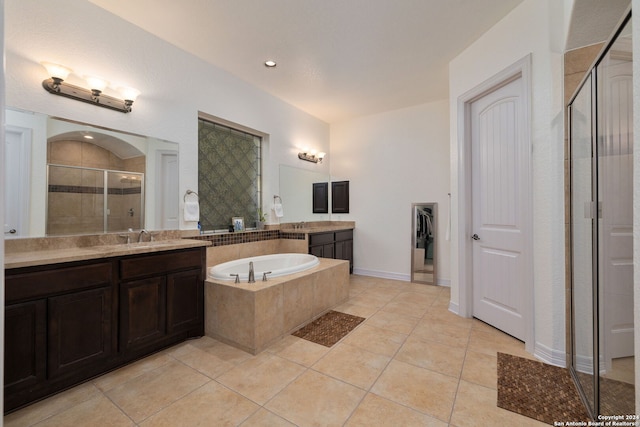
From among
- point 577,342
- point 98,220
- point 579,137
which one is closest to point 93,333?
point 98,220

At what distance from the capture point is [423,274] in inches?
167

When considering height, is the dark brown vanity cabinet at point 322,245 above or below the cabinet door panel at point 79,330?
above

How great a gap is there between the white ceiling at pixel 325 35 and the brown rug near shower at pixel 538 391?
9.29ft

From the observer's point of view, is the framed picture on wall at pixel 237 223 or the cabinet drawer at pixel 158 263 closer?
the cabinet drawer at pixel 158 263

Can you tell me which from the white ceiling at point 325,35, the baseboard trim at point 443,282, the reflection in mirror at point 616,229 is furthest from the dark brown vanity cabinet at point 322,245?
the reflection in mirror at point 616,229

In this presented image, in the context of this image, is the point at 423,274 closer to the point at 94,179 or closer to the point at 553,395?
the point at 553,395

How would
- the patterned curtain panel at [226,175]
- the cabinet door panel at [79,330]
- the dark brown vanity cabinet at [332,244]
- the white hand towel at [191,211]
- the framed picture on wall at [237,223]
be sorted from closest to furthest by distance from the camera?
the cabinet door panel at [79,330]
the white hand towel at [191,211]
the patterned curtain panel at [226,175]
the framed picture on wall at [237,223]
the dark brown vanity cabinet at [332,244]

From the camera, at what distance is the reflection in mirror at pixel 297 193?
4156 mm

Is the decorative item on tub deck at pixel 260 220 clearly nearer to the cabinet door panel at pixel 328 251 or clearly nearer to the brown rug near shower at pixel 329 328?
the cabinet door panel at pixel 328 251

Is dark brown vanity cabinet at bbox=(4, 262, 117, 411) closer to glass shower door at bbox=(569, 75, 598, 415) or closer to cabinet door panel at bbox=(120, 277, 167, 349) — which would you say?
cabinet door panel at bbox=(120, 277, 167, 349)

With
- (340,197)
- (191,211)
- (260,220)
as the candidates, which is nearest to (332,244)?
(340,197)

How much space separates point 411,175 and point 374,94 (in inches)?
54.9

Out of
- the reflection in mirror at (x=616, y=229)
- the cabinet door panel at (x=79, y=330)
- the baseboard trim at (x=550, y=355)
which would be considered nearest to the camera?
the reflection in mirror at (x=616, y=229)

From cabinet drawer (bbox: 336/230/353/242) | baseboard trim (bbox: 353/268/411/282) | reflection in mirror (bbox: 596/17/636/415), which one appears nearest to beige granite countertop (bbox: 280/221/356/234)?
cabinet drawer (bbox: 336/230/353/242)
